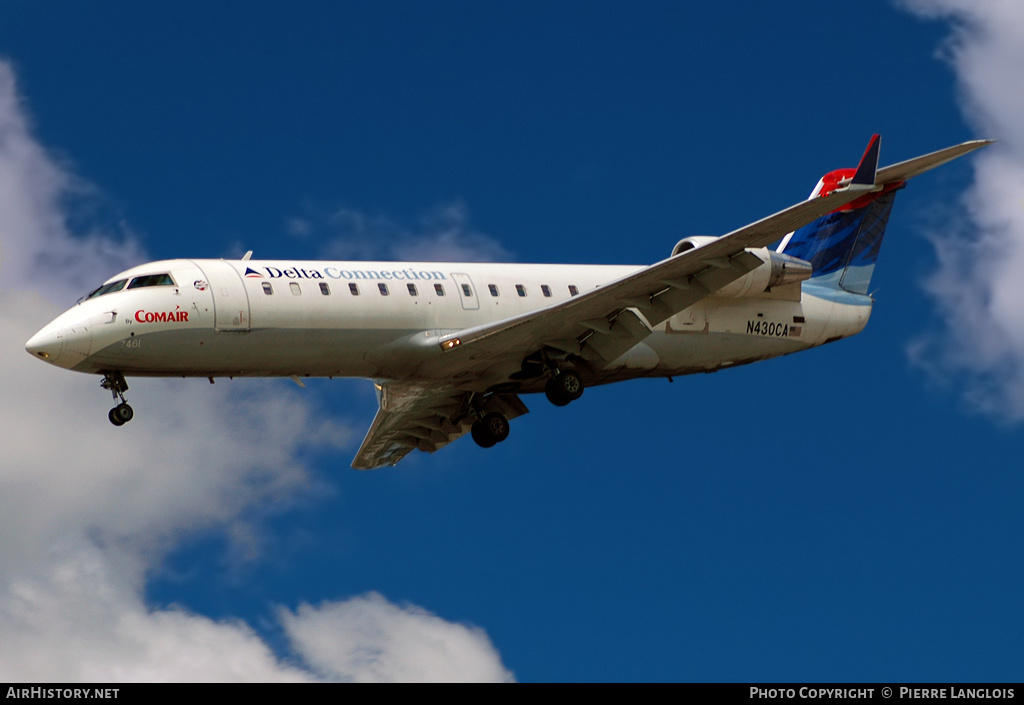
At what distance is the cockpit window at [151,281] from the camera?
29.4 metres

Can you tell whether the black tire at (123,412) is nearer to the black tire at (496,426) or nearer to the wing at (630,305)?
the wing at (630,305)

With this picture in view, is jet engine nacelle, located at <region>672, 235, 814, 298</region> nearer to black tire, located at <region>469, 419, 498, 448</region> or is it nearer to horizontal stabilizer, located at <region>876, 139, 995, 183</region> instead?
horizontal stabilizer, located at <region>876, 139, 995, 183</region>

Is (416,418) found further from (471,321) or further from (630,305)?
(630,305)

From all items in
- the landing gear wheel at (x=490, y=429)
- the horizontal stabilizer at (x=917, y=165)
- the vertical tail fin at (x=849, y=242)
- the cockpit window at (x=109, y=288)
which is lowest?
the cockpit window at (x=109, y=288)

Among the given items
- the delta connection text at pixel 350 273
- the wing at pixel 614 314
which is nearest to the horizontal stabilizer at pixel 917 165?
the wing at pixel 614 314

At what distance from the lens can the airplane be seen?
29078 mm

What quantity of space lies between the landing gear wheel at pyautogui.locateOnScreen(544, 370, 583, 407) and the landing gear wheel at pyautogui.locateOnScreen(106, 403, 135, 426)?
28.6 feet

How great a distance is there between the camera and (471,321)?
3138 centimetres

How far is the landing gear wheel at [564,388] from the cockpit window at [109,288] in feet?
29.6

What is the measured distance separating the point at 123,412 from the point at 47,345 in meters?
1.95
